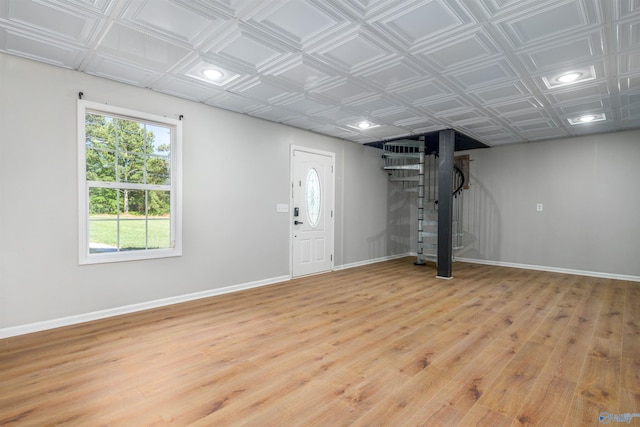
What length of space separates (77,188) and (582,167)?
7.81 meters

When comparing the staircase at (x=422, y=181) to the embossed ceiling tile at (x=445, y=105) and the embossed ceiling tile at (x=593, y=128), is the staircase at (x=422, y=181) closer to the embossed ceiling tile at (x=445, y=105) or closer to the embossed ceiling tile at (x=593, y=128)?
the embossed ceiling tile at (x=445, y=105)

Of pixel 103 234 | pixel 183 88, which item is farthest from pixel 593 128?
pixel 103 234

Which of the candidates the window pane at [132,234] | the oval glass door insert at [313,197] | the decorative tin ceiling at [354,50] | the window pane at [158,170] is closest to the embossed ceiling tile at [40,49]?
the decorative tin ceiling at [354,50]

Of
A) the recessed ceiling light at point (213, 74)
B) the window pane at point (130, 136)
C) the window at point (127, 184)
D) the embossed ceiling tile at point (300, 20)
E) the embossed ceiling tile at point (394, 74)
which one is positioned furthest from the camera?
the window pane at point (130, 136)

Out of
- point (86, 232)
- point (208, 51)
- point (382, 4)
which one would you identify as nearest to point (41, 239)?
point (86, 232)

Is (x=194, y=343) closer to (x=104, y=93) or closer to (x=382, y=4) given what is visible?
(x=104, y=93)

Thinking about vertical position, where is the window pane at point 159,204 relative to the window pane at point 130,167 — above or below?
below

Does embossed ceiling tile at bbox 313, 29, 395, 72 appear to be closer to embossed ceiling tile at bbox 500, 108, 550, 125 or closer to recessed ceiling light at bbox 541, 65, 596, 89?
recessed ceiling light at bbox 541, 65, 596, 89

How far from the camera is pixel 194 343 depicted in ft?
9.16

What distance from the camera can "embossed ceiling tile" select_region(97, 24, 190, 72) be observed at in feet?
8.32

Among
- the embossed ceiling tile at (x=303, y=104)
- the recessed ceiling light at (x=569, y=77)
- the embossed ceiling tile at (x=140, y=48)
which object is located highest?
the embossed ceiling tile at (x=140, y=48)

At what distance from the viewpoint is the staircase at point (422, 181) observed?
6375mm

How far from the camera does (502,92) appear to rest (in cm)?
368

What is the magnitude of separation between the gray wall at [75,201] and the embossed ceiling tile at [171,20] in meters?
1.36
